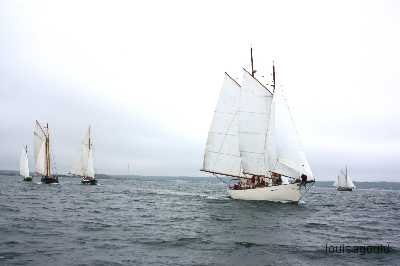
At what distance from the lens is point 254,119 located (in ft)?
204

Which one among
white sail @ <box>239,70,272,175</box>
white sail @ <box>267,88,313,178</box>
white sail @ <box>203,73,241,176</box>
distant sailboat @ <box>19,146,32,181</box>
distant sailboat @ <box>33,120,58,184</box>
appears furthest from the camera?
distant sailboat @ <box>19,146,32,181</box>

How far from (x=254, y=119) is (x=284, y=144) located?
699 cm

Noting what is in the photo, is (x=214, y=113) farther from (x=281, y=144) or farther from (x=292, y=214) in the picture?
(x=292, y=214)

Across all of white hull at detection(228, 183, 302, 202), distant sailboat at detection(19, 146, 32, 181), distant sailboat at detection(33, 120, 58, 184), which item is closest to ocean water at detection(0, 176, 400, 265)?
white hull at detection(228, 183, 302, 202)

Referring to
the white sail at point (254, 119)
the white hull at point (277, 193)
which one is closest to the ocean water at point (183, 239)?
the white hull at point (277, 193)

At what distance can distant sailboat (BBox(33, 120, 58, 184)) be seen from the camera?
354 ft

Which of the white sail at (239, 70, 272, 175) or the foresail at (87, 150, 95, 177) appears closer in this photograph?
the white sail at (239, 70, 272, 175)

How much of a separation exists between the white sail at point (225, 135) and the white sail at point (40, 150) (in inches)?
2298

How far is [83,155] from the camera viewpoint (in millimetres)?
120250

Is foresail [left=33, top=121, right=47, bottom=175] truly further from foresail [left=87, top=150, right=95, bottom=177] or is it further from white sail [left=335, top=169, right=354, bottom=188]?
white sail [left=335, top=169, right=354, bottom=188]

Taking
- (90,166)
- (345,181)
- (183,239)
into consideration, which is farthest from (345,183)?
(183,239)

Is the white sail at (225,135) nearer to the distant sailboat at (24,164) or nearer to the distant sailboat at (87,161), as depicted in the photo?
the distant sailboat at (87,161)

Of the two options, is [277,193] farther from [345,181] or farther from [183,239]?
[345,181]

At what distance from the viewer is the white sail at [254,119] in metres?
62.2
